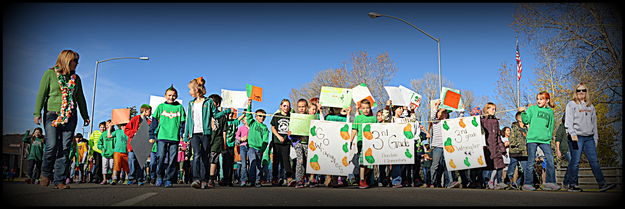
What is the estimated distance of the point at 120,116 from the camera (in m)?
12.9

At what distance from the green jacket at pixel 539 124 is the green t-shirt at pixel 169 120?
21.7 feet

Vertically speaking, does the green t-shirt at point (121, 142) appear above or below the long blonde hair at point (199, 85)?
below

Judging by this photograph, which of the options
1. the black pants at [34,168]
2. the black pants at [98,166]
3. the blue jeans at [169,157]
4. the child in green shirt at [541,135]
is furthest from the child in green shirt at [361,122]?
the black pants at [34,168]

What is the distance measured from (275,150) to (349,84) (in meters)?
23.4

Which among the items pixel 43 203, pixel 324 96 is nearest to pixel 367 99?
pixel 324 96

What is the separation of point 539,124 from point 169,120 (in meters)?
6.93

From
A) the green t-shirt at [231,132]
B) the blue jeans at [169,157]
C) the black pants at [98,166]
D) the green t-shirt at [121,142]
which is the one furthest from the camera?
the black pants at [98,166]

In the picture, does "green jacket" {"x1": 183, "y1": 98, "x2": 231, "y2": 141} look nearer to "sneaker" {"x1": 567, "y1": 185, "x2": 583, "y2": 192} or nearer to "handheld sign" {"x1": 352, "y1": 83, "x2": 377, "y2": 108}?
"handheld sign" {"x1": 352, "y1": 83, "x2": 377, "y2": 108}

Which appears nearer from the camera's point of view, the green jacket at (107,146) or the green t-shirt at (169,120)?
the green t-shirt at (169,120)

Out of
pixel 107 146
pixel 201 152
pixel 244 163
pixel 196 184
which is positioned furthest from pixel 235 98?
pixel 196 184

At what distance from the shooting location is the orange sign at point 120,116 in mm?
12828

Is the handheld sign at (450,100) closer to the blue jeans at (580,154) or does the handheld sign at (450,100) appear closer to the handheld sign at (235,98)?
the blue jeans at (580,154)

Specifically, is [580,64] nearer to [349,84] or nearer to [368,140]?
[368,140]

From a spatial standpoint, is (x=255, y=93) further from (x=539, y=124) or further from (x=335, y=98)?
(x=539, y=124)
